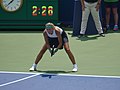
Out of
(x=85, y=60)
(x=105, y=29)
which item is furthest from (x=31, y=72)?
(x=105, y=29)

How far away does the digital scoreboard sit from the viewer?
44.6ft

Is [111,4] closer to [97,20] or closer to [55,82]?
[97,20]

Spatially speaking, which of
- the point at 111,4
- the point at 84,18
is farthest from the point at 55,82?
the point at 111,4

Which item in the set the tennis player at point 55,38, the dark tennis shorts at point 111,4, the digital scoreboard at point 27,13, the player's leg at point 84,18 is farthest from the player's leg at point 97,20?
the tennis player at point 55,38

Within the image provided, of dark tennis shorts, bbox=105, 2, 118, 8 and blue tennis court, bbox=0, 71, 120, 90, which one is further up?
dark tennis shorts, bbox=105, 2, 118, 8

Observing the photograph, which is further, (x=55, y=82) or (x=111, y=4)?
(x=111, y=4)

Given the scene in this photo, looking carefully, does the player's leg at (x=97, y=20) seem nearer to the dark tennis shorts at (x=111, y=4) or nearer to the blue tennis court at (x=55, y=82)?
the dark tennis shorts at (x=111, y=4)

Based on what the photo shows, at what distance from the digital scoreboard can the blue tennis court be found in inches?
230

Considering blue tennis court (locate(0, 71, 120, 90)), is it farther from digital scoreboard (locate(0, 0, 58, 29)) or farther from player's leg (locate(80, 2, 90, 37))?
digital scoreboard (locate(0, 0, 58, 29))

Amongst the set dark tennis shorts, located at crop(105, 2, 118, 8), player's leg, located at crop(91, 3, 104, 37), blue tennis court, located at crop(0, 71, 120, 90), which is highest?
dark tennis shorts, located at crop(105, 2, 118, 8)

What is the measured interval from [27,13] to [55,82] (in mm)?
6854

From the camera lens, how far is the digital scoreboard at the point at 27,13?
44.6 feet

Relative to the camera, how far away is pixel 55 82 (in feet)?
23.9

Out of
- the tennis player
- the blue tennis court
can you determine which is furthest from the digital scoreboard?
the blue tennis court
